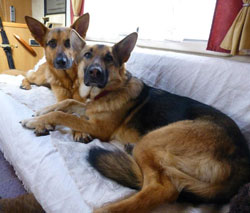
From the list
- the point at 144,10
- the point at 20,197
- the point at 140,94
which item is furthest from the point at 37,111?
the point at 144,10

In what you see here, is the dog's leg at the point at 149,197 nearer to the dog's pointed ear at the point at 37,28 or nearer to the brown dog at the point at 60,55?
the brown dog at the point at 60,55

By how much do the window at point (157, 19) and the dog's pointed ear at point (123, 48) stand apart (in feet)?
2.66

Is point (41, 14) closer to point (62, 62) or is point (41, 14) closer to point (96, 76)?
point (62, 62)

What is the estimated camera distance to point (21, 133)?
1301 millimetres

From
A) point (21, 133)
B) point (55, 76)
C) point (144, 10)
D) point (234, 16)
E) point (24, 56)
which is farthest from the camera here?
point (24, 56)

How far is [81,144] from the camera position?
1187mm

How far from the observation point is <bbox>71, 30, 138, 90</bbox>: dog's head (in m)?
1.36

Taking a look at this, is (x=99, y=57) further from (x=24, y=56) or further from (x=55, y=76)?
(x=24, y=56)

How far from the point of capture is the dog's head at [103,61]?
4.47 feet

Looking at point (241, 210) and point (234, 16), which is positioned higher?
point (234, 16)

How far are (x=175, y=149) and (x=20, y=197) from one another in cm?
112

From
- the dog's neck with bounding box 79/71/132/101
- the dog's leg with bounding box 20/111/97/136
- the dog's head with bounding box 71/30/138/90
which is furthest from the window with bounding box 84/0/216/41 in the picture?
the dog's leg with bounding box 20/111/97/136

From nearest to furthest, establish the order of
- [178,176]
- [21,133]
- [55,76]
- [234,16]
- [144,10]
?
1. [178,176]
2. [21,133]
3. [234,16]
4. [55,76]
5. [144,10]

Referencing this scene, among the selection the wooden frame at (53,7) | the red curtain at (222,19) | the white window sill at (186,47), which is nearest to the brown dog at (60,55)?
the white window sill at (186,47)
